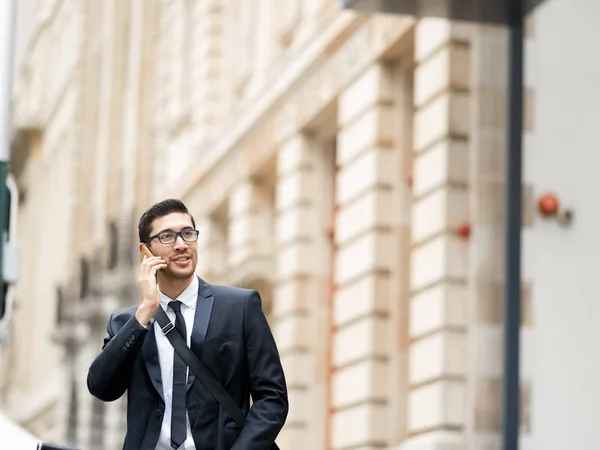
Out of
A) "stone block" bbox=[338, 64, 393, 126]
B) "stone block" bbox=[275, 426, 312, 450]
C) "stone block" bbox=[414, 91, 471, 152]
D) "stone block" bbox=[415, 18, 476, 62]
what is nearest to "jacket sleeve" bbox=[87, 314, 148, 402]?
"stone block" bbox=[414, 91, 471, 152]

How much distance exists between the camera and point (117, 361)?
15.4 ft

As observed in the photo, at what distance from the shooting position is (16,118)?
5631 centimetres

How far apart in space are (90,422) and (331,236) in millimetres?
19755

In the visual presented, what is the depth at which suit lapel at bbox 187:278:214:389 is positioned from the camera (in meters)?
4.71

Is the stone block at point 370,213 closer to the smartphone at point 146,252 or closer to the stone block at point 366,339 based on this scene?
the stone block at point 366,339

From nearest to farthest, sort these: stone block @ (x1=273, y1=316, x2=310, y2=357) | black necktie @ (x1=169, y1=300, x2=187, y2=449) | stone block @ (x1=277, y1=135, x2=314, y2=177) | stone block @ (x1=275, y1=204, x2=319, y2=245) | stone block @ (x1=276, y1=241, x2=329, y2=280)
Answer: black necktie @ (x1=169, y1=300, x2=187, y2=449) < stone block @ (x1=273, y1=316, x2=310, y2=357) < stone block @ (x1=276, y1=241, x2=329, y2=280) < stone block @ (x1=275, y1=204, x2=319, y2=245) < stone block @ (x1=277, y1=135, x2=314, y2=177)

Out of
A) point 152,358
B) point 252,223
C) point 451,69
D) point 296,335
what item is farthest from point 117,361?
point 252,223

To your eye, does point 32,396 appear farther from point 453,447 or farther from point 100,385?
point 100,385

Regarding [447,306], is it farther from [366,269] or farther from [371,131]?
[371,131]

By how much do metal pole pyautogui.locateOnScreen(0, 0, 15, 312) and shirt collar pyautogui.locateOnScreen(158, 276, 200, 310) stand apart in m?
2.04

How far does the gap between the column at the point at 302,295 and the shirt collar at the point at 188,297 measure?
1342cm

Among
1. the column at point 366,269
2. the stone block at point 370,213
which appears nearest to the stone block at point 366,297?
the column at point 366,269

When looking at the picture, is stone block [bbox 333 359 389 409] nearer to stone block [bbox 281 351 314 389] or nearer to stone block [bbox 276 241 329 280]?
stone block [bbox 281 351 314 389]

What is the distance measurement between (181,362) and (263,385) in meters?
0.26
